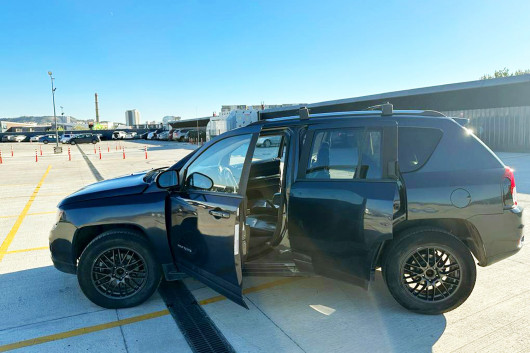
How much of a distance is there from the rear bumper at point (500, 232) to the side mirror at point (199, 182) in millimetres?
2370

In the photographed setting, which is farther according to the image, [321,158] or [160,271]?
[160,271]

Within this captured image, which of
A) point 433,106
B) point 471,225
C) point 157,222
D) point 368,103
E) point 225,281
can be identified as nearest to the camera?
point 225,281

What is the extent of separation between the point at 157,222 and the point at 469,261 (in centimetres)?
289

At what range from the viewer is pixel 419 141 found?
345cm

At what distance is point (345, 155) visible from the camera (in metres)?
3.45

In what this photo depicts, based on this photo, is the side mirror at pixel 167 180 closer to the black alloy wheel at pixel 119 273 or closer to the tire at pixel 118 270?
the tire at pixel 118 270

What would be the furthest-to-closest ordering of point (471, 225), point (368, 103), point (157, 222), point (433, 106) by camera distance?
point (368, 103), point (433, 106), point (157, 222), point (471, 225)

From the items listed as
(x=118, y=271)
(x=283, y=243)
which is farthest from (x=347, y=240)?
(x=118, y=271)

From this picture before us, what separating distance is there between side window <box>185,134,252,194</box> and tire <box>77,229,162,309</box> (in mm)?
834

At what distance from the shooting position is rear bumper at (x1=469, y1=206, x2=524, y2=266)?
3.34 meters

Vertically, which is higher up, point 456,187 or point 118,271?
point 456,187

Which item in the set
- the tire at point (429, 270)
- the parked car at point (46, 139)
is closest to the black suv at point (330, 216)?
the tire at point (429, 270)

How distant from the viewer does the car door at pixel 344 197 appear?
314 cm

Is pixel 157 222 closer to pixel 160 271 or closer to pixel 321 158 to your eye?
pixel 160 271
